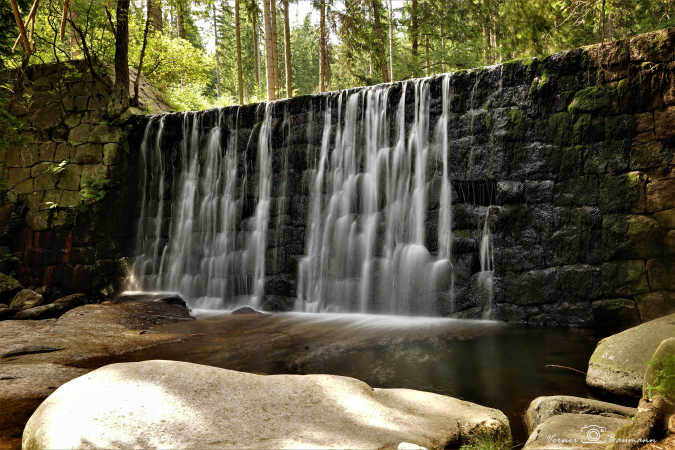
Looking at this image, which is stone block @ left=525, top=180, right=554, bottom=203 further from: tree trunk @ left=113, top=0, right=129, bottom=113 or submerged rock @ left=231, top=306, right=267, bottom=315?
tree trunk @ left=113, top=0, right=129, bottom=113

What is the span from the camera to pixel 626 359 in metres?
4.64

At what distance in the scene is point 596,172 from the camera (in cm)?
772

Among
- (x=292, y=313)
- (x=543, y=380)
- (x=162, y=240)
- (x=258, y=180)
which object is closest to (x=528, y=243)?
(x=543, y=380)

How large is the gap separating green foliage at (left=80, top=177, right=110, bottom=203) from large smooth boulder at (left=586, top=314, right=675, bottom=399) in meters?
12.2

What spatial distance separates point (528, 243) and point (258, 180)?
6.49 m

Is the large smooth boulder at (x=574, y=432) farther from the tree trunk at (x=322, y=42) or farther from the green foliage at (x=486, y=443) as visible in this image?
the tree trunk at (x=322, y=42)

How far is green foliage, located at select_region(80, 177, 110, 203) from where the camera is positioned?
12195mm

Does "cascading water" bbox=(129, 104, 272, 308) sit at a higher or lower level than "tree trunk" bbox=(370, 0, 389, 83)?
lower

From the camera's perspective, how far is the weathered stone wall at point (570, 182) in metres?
7.26

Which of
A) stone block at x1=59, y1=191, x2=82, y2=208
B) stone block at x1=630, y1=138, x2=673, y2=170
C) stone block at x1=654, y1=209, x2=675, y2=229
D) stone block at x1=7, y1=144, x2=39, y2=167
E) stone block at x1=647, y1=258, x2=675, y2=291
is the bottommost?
stone block at x1=647, y1=258, x2=675, y2=291

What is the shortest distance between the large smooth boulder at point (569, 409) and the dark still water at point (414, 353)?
19 centimetres

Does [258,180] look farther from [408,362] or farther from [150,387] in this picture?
[150,387]

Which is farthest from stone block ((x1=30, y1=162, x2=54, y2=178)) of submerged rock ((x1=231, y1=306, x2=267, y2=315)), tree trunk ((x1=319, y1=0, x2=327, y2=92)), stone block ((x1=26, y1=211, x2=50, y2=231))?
tree trunk ((x1=319, y1=0, x2=327, y2=92))

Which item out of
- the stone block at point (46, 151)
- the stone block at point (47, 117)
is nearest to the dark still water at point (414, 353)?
the stone block at point (46, 151)
